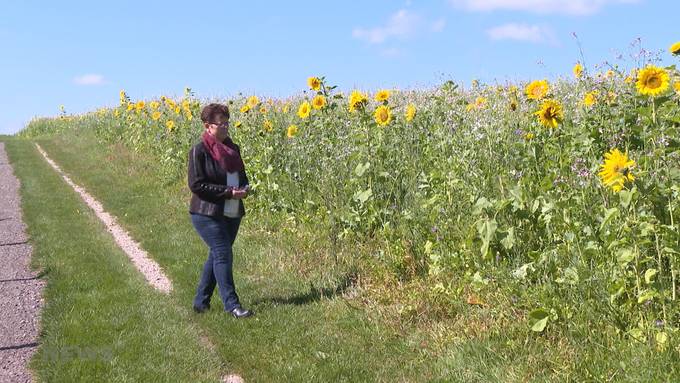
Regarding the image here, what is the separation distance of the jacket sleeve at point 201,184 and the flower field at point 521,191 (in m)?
1.65

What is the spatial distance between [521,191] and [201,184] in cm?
271

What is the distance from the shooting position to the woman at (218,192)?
21.0 ft

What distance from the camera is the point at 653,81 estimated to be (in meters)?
4.62

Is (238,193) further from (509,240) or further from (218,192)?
(509,240)

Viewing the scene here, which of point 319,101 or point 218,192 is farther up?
point 319,101

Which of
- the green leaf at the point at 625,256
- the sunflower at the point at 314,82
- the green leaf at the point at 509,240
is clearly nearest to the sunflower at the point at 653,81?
the green leaf at the point at 625,256

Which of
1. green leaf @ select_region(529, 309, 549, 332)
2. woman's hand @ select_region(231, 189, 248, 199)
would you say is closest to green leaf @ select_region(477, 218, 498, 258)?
green leaf @ select_region(529, 309, 549, 332)

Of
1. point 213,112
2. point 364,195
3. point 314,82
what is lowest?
point 364,195

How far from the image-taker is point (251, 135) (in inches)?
477

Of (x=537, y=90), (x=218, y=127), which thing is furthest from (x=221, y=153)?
(x=537, y=90)

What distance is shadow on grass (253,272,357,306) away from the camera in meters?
6.86

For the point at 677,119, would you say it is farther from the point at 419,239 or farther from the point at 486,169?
the point at 419,239

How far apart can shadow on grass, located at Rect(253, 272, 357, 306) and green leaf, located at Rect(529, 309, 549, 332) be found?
2312mm

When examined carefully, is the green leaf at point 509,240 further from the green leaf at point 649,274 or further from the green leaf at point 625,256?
the green leaf at point 649,274
